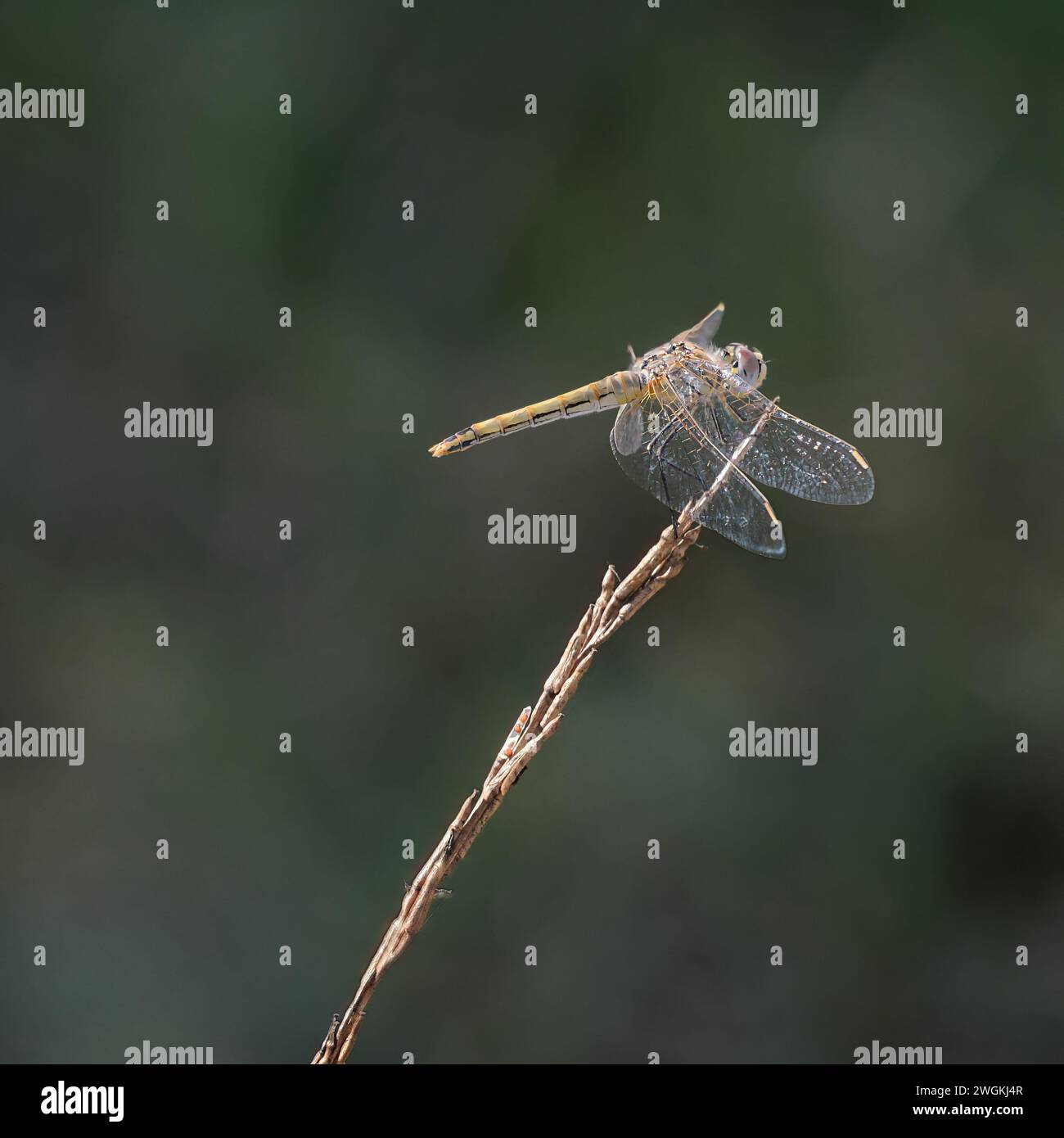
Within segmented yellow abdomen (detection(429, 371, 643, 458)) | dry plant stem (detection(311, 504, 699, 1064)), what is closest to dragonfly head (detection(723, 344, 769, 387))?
segmented yellow abdomen (detection(429, 371, 643, 458))

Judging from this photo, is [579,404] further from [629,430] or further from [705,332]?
[705,332]

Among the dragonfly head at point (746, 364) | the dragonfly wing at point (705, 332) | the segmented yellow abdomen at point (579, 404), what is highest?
the dragonfly wing at point (705, 332)

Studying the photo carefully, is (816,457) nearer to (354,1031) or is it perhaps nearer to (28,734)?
(354,1031)

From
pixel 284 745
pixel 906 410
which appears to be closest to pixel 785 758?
pixel 906 410

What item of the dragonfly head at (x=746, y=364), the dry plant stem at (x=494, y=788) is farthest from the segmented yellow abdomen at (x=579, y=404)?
the dry plant stem at (x=494, y=788)

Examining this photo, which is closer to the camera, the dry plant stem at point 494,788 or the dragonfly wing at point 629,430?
the dry plant stem at point 494,788

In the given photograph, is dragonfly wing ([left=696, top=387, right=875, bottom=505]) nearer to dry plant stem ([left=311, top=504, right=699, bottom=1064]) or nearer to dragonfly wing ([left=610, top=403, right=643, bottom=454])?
dragonfly wing ([left=610, top=403, right=643, bottom=454])

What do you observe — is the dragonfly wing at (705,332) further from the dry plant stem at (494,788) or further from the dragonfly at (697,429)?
the dry plant stem at (494,788)
